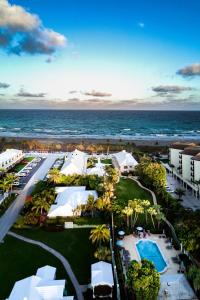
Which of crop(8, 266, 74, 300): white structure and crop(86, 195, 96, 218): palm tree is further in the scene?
crop(86, 195, 96, 218): palm tree

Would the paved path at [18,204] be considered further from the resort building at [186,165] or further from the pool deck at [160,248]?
the resort building at [186,165]

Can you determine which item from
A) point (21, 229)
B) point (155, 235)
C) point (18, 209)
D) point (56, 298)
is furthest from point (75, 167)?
point (56, 298)

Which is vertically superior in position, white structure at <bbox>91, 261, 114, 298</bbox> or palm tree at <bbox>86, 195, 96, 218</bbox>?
palm tree at <bbox>86, 195, 96, 218</bbox>

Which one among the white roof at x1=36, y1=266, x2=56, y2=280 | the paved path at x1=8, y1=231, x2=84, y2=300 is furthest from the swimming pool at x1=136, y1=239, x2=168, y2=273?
the white roof at x1=36, y1=266, x2=56, y2=280

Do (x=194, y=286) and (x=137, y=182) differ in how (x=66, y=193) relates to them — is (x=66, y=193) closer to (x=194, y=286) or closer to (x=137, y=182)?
(x=137, y=182)

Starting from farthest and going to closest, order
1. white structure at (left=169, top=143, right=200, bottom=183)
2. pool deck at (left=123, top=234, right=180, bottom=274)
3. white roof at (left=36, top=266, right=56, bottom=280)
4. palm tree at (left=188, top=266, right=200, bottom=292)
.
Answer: white structure at (left=169, top=143, right=200, bottom=183) → pool deck at (left=123, top=234, right=180, bottom=274) → white roof at (left=36, top=266, right=56, bottom=280) → palm tree at (left=188, top=266, right=200, bottom=292)

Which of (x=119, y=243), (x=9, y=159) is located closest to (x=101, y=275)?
(x=119, y=243)

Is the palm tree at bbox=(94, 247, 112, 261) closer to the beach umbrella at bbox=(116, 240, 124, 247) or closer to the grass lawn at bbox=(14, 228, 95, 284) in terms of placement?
the grass lawn at bbox=(14, 228, 95, 284)

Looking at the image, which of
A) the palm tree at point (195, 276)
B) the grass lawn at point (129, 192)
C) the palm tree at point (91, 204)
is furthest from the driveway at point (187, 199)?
the palm tree at point (195, 276)
